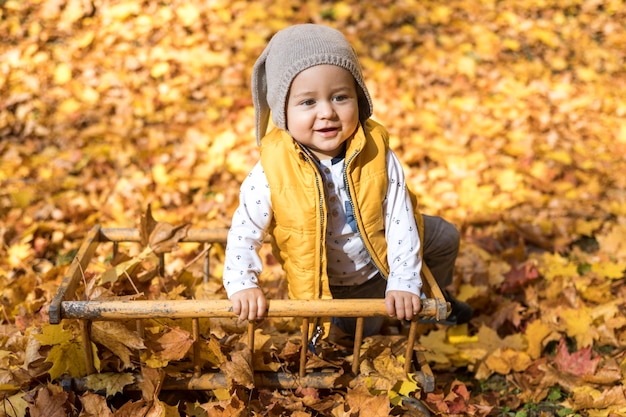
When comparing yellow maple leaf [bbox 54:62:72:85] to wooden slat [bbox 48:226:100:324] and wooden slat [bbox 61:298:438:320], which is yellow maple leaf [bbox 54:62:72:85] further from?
wooden slat [bbox 61:298:438:320]

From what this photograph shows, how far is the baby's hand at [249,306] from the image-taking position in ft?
6.37

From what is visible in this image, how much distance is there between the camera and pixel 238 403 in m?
2.04

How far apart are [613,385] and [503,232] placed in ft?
4.10

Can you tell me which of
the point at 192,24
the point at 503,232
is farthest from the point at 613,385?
the point at 192,24

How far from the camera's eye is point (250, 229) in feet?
7.09

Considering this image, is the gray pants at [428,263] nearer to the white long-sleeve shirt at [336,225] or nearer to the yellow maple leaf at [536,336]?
the white long-sleeve shirt at [336,225]

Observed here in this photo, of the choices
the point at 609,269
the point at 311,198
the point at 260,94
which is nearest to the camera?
the point at 311,198

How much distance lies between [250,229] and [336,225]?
302 mm

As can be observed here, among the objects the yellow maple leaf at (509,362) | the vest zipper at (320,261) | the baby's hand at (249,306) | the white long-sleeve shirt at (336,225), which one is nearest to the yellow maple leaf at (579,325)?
the yellow maple leaf at (509,362)

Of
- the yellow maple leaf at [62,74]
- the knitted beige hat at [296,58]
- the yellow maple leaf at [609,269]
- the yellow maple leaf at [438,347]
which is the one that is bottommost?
the yellow maple leaf at [438,347]

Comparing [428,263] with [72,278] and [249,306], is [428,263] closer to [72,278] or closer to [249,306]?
[249,306]

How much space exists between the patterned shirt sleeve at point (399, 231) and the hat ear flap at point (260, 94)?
1.53 ft

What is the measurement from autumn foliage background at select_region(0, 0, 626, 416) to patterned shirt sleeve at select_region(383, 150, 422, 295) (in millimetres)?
559

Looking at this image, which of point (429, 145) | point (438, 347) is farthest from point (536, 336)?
point (429, 145)
